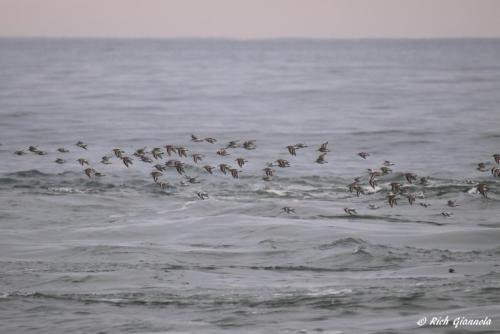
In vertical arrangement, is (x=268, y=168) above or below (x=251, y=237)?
above

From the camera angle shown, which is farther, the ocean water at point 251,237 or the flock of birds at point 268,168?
the flock of birds at point 268,168

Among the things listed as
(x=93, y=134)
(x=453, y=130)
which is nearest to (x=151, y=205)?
(x=93, y=134)

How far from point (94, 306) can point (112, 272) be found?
96.9 inches

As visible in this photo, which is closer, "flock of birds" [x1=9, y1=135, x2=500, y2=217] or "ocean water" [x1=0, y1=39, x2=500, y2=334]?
"ocean water" [x1=0, y1=39, x2=500, y2=334]

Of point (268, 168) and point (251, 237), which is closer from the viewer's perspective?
point (251, 237)

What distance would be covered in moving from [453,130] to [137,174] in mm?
23230

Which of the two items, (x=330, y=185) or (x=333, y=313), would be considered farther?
(x=330, y=185)

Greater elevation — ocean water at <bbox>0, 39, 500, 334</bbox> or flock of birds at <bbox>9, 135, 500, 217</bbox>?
flock of birds at <bbox>9, 135, 500, 217</bbox>

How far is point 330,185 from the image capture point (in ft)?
105

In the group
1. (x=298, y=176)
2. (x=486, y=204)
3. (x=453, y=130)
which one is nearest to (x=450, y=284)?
(x=486, y=204)

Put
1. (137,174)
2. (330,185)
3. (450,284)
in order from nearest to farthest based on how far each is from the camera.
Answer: (450,284), (330,185), (137,174)

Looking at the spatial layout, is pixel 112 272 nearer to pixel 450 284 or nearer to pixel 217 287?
pixel 217 287

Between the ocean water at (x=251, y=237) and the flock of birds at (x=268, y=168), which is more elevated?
the flock of birds at (x=268, y=168)

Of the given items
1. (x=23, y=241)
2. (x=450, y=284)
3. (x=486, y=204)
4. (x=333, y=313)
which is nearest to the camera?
(x=333, y=313)
